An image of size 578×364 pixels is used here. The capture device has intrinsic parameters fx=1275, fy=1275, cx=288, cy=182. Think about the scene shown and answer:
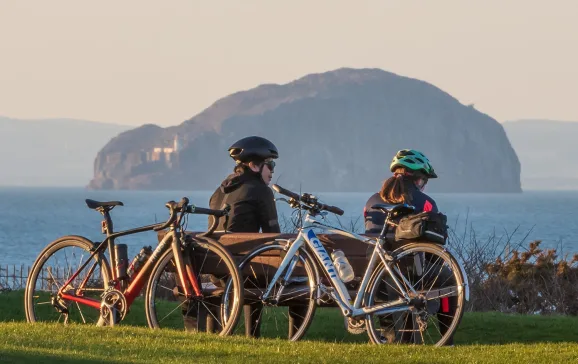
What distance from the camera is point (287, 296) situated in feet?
31.2

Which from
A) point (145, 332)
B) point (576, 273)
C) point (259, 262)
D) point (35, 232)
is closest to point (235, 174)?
point (259, 262)

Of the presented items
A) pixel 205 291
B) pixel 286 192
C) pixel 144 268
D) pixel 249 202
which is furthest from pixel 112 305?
pixel 286 192

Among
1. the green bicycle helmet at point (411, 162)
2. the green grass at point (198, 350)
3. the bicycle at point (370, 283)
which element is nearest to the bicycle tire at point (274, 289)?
the bicycle at point (370, 283)

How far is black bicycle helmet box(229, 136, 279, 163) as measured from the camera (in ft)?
33.6

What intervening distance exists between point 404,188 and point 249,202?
129cm

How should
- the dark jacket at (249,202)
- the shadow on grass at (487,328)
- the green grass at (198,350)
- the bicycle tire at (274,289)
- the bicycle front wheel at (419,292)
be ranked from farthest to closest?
the shadow on grass at (487,328)
the dark jacket at (249,202)
the bicycle tire at (274,289)
the bicycle front wheel at (419,292)
the green grass at (198,350)

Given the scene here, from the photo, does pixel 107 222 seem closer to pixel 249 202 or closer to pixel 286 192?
pixel 249 202

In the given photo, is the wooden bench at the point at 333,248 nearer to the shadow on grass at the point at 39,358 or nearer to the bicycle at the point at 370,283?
the bicycle at the point at 370,283

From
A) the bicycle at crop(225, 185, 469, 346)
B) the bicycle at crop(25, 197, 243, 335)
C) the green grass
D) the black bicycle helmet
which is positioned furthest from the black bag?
the black bicycle helmet

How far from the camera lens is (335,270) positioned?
938cm

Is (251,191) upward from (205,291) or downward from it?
upward

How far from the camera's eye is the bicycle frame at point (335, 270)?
29.8 ft

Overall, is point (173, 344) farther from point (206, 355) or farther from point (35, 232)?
point (35, 232)

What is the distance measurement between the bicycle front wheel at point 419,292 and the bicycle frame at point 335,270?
0.15 feet
